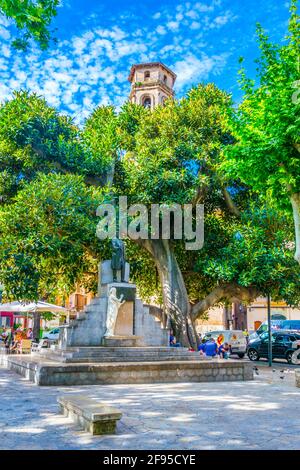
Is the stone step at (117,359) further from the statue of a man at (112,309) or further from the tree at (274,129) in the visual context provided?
the tree at (274,129)

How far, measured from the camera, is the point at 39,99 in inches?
803

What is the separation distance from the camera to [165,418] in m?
7.25

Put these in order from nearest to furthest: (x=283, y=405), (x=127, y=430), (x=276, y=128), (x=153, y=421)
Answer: (x=127, y=430)
(x=153, y=421)
(x=283, y=405)
(x=276, y=128)

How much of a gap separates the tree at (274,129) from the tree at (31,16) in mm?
5620

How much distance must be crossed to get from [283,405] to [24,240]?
10939mm

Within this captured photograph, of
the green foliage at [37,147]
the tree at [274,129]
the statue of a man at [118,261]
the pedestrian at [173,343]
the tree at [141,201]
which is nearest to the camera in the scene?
the tree at [274,129]

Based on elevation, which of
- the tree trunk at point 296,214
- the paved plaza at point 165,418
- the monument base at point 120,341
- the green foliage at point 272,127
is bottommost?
the paved plaza at point 165,418

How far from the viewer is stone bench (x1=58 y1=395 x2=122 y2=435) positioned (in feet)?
19.6

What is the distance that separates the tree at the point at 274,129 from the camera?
1091 cm

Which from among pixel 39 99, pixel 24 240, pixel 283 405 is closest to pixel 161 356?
pixel 283 405

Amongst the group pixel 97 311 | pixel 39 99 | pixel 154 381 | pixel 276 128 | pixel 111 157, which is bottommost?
pixel 154 381

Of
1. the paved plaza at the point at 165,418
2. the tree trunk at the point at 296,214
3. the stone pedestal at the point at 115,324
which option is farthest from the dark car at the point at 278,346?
the tree trunk at the point at 296,214

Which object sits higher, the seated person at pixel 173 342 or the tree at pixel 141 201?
the tree at pixel 141 201

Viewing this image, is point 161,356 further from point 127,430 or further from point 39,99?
point 39,99
